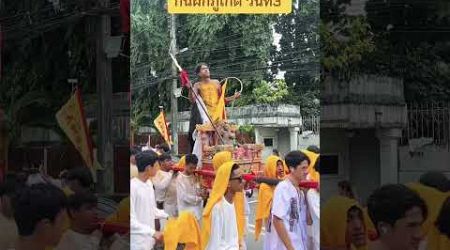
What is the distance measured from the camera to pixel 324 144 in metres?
2.72

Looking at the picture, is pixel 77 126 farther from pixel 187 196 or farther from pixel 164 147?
pixel 187 196

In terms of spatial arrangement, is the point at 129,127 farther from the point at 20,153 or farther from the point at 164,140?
the point at 20,153

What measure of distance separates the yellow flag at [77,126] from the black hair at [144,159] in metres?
0.26

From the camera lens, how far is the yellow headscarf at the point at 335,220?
2705 millimetres

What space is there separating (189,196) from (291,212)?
0.52m

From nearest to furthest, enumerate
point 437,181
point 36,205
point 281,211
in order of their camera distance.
Answer: point 437,181
point 281,211
point 36,205

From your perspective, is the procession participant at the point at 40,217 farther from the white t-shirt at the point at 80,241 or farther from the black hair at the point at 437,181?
the black hair at the point at 437,181

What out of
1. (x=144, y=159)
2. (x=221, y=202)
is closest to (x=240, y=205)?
(x=221, y=202)

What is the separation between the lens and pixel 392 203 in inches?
105

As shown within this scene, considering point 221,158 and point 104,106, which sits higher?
point 104,106

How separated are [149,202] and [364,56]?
1290mm

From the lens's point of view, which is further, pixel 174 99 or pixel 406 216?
pixel 174 99

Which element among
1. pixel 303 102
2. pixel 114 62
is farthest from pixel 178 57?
pixel 303 102

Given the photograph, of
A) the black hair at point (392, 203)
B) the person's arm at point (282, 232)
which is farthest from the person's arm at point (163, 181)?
the black hair at point (392, 203)
